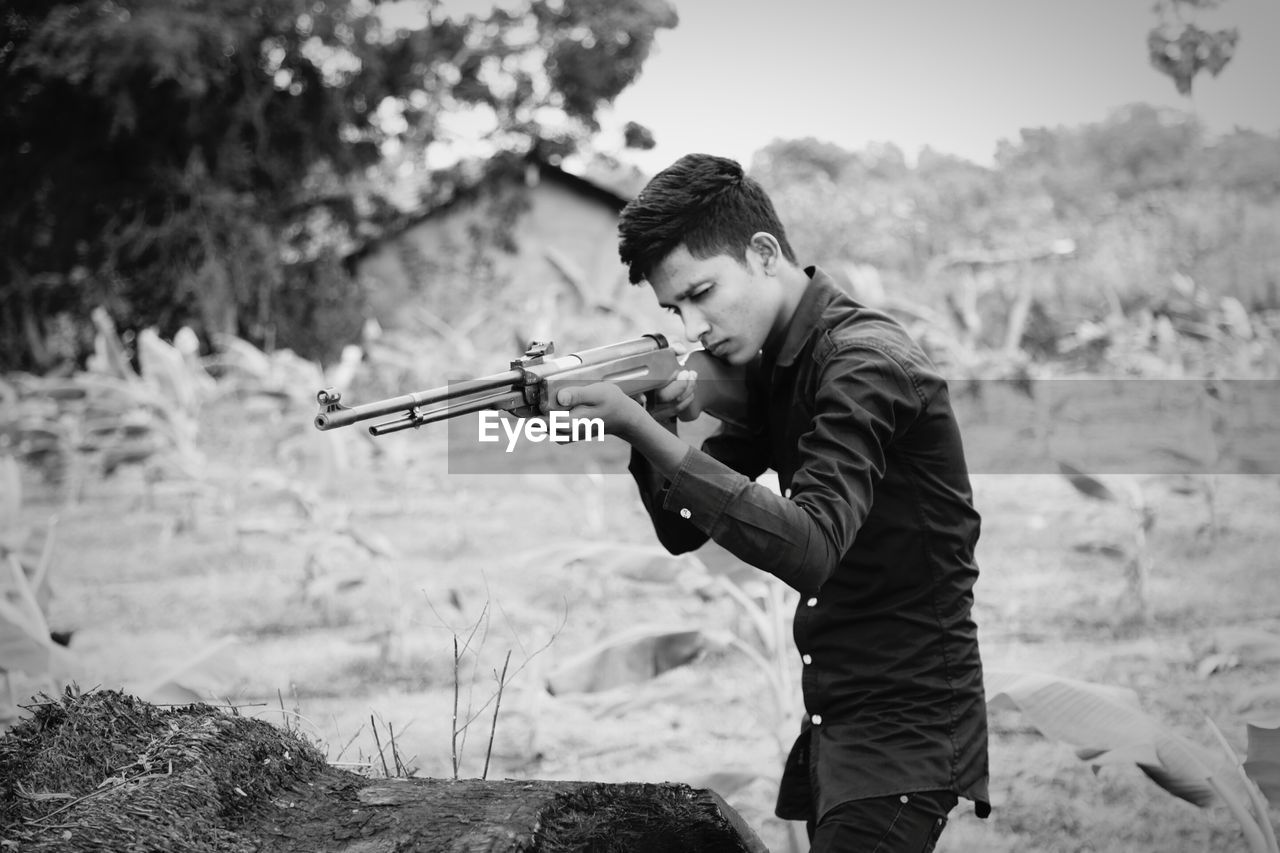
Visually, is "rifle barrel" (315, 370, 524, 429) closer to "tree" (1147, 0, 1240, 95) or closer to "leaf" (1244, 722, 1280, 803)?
"leaf" (1244, 722, 1280, 803)

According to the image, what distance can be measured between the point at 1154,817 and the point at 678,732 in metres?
1.73

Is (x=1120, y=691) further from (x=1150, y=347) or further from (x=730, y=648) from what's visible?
(x=1150, y=347)

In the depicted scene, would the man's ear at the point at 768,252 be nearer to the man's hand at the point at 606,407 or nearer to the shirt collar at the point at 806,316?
the shirt collar at the point at 806,316

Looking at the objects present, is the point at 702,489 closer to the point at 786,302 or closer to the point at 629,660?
the point at 786,302

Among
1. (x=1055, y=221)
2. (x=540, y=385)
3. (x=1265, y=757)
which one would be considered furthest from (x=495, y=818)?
(x=1055, y=221)

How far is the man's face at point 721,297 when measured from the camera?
1787 millimetres

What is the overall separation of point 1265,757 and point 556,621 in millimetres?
3842

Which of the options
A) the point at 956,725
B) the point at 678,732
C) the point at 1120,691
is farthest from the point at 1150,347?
the point at 956,725

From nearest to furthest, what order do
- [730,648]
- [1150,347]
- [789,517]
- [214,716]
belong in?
[789,517] < [214,716] < [730,648] < [1150,347]

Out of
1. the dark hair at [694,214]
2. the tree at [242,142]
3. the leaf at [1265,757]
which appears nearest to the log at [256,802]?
the dark hair at [694,214]

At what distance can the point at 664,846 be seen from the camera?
172 centimetres

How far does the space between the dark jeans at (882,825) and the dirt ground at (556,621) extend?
0.72 m

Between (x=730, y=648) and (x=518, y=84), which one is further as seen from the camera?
(x=518, y=84)

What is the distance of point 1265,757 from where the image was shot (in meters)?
2.34
